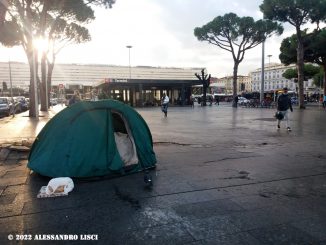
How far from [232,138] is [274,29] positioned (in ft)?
104

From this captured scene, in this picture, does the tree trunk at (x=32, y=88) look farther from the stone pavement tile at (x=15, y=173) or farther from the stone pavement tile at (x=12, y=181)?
the stone pavement tile at (x=12, y=181)

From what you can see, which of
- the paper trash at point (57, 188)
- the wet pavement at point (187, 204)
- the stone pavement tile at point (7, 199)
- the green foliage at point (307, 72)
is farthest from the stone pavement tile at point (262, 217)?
the green foliage at point (307, 72)

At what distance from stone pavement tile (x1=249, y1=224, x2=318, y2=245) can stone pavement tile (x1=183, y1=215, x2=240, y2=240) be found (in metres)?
0.27

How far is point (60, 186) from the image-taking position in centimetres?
533

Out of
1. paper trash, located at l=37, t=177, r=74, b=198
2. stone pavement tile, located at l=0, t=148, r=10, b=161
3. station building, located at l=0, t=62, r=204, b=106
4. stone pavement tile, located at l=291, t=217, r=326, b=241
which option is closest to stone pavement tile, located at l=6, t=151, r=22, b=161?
stone pavement tile, located at l=0, t=148, r=10, b=161

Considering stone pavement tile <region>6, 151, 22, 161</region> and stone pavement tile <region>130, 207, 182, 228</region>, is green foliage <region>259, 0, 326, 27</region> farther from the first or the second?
stone pavement tile <region>130, 207, 182, 228</region>

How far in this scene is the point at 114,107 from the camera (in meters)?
6.75

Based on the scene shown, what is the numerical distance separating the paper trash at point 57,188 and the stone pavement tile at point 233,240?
8.32 feet

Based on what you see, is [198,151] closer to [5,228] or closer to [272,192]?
[272,192]

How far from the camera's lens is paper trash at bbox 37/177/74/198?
519 cm

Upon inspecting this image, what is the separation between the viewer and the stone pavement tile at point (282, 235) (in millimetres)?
3574

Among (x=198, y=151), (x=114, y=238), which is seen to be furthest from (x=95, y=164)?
(x=198, y=151)
